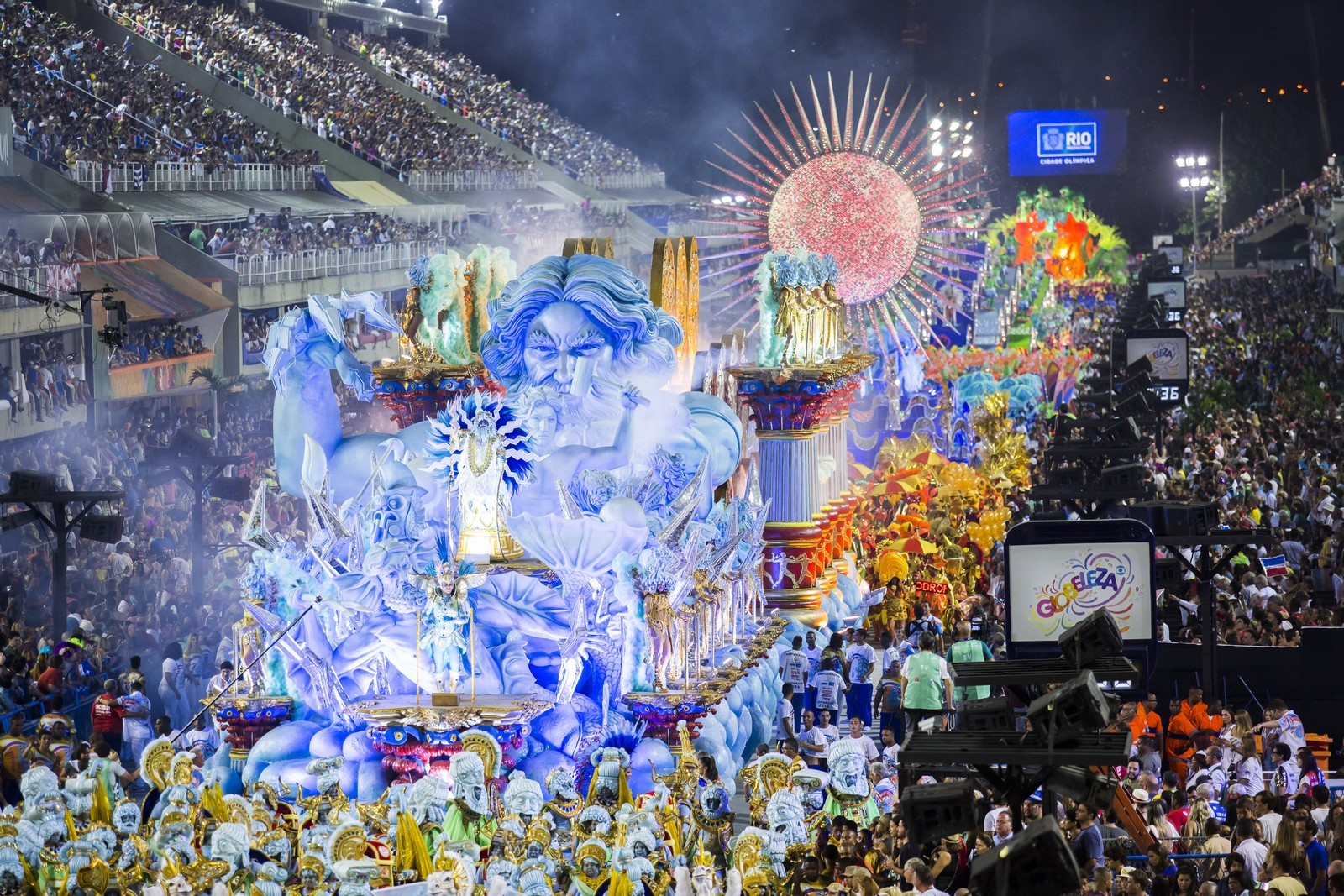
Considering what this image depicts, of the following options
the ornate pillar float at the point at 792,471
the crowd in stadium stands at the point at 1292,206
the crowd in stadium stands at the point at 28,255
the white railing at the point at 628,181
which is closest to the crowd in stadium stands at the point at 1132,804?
the ornate pillar float at the point at 792,471

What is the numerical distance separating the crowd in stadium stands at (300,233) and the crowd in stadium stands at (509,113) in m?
8.24

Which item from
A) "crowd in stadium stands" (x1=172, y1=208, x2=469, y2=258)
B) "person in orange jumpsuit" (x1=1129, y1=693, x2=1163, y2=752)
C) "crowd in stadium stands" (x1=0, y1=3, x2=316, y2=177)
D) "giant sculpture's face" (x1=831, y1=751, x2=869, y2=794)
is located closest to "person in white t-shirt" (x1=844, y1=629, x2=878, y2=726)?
"person in orange jumpsuit" (x1=1129, y1=693, x2=1163, y2=752)

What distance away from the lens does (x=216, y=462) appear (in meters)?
21.4

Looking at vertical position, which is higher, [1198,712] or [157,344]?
[157,344]

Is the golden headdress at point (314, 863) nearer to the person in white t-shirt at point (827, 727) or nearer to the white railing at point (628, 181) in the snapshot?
the person in white t-shirt at point (827, 727)

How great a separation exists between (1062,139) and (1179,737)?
219 feet

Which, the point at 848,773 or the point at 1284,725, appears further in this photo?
the point at 1284,725

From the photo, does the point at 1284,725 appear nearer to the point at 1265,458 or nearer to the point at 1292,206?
the point at 1265,458

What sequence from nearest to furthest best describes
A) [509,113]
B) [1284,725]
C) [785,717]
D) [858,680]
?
[1284,725], [785,717], [858,680], [509,113]

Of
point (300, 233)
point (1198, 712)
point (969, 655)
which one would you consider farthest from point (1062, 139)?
point (1198, 712)

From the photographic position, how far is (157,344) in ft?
94.9

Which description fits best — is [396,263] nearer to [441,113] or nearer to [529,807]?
[441,113]

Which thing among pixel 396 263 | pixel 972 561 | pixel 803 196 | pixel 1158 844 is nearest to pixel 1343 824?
pixel 1158 844

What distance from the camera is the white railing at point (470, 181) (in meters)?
43.7
